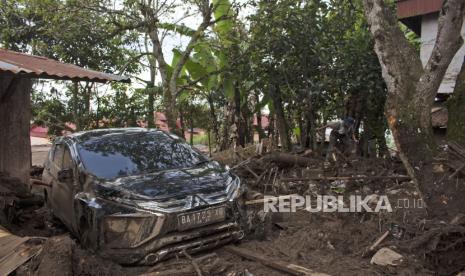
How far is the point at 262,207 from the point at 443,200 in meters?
2.87

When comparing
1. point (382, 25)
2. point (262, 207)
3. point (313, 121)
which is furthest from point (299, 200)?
point (313, 121)

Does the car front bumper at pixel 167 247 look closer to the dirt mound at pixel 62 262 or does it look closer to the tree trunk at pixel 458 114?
the dirt mound at pixel 62 262

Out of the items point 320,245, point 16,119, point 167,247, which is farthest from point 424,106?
point 16,119

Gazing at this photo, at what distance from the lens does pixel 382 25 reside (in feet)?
17.8

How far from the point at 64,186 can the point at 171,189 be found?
2.02 m

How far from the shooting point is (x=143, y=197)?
4.97 m

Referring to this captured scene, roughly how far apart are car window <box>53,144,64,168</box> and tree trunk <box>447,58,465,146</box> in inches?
223

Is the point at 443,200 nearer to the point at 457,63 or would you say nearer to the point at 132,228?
the point at 132,228

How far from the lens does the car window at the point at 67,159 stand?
20.4 ft

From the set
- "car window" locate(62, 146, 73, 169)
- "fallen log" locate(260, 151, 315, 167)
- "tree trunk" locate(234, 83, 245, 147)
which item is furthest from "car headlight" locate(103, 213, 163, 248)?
"tree trunk" locate(234, 83, 245, 147)

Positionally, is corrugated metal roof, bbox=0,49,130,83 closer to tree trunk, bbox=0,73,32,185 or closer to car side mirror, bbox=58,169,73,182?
tree trunk, bbox=0,73,32,185

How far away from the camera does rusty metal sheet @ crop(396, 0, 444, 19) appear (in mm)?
8875

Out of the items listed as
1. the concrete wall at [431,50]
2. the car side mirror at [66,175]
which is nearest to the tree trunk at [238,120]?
the concrete wall at [431,50]

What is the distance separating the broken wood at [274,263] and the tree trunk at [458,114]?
2983mm
